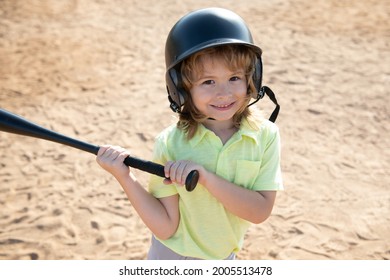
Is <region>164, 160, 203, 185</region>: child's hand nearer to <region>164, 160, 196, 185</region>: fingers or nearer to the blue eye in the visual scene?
<region>164, 160, 196, 185</region>: fingers

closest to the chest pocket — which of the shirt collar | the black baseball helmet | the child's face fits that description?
the shirt collar

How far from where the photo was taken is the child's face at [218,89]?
233 cm

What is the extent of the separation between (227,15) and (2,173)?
3.96 meters

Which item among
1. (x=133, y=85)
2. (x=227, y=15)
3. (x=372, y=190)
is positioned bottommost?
(x=227, y=15)

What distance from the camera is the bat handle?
2.14 meters

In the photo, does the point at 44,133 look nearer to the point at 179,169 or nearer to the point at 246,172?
the point at 179,169

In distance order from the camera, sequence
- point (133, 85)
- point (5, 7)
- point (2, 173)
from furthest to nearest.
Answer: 1. point (5, 7)
2. point (133, 85)
3. point (2, 173)

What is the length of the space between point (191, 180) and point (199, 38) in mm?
693

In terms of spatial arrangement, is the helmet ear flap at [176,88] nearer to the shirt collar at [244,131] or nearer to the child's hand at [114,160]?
the shirt collar at [244,131]

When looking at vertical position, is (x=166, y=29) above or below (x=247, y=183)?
above

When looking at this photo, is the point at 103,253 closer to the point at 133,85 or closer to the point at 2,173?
the point at 2,173

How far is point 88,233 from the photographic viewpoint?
466cm

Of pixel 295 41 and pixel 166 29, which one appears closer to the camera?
pixel 295 41

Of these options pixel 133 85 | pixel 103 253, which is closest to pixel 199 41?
pixel 103 253
